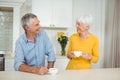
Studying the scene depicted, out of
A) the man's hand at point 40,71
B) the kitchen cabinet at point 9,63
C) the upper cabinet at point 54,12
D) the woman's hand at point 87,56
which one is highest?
the upper cabinet at point 54,12

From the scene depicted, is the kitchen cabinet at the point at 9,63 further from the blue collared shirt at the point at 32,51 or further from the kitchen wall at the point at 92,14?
the blue collared shirt at the point at 32,51

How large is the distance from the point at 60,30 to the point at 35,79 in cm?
284

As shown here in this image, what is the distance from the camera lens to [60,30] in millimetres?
4473

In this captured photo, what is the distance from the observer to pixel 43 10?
4094mm

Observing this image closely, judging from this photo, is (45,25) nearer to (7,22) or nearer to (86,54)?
(7,22)

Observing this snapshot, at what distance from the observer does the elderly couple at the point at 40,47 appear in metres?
2.09

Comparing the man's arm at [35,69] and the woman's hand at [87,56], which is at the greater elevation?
the woman's hand at [87,56]

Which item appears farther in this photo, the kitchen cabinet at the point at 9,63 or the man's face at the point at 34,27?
the kitchen cabinet at the point at 9,63

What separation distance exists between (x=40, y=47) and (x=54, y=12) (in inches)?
79.1

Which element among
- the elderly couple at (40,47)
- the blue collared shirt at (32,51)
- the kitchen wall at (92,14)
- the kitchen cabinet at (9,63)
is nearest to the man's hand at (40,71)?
the elderly couple at (40,47)

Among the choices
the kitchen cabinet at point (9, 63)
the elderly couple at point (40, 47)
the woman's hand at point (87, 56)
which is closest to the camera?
the elderly couple at point (40, 47)

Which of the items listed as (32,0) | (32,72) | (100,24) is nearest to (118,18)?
(100,24)

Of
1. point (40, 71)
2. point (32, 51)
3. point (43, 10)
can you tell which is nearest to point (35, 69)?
point (40, 71)

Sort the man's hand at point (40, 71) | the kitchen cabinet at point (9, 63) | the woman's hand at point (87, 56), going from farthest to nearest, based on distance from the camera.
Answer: the kitchen cabinet at point (9, 63) → the woman's hand at point (87, 56) → the man's hand at point (40, 71)
